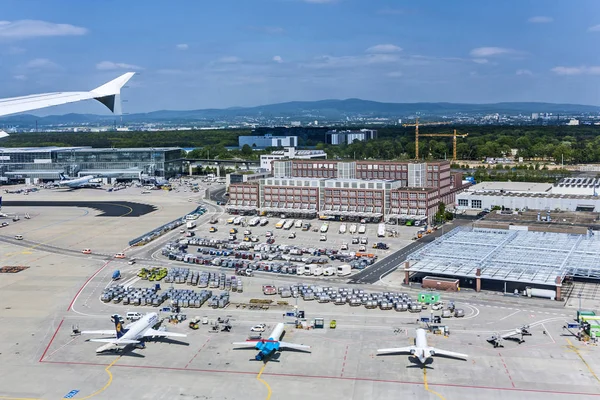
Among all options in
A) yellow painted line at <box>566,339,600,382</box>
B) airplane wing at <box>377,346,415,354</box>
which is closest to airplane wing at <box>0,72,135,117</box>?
airplane wing at <box>377,346,415,354</box>

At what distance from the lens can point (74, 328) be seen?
52.9m

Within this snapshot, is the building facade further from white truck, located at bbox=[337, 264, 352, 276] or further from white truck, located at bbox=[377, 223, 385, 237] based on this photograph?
white truck, located at bbox=[337, 264, 352, 276]

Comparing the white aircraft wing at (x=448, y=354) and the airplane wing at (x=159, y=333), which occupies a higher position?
the airplane wing at (x=159, y=333)

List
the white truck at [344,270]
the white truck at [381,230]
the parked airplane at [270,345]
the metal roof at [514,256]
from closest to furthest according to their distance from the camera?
the parked airplane at [270,345], the metal roof at [514,256], the white truck at [344,270], the white truck at [381,230]

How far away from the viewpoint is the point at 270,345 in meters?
46.6

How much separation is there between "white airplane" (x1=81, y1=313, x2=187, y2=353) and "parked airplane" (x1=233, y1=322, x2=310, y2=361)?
224 inches

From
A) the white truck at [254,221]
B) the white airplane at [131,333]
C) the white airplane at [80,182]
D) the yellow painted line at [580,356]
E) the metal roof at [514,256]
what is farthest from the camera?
the white airplane at [80,182]

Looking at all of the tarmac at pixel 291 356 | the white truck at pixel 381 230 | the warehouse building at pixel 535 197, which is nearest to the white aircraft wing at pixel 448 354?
the tarmac at pixel 291 356

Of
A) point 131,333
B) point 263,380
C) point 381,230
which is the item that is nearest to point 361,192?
point 381,230

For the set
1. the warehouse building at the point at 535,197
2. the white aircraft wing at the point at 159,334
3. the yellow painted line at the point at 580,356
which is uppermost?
the warehouse building at the point at 535,197

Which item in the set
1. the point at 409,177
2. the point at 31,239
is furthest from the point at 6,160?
the point at 409,177

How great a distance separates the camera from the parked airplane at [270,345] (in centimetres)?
4638

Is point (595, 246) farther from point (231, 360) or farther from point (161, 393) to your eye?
point (161, 393)

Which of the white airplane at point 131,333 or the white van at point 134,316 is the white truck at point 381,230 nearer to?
the white van at point 134,316
